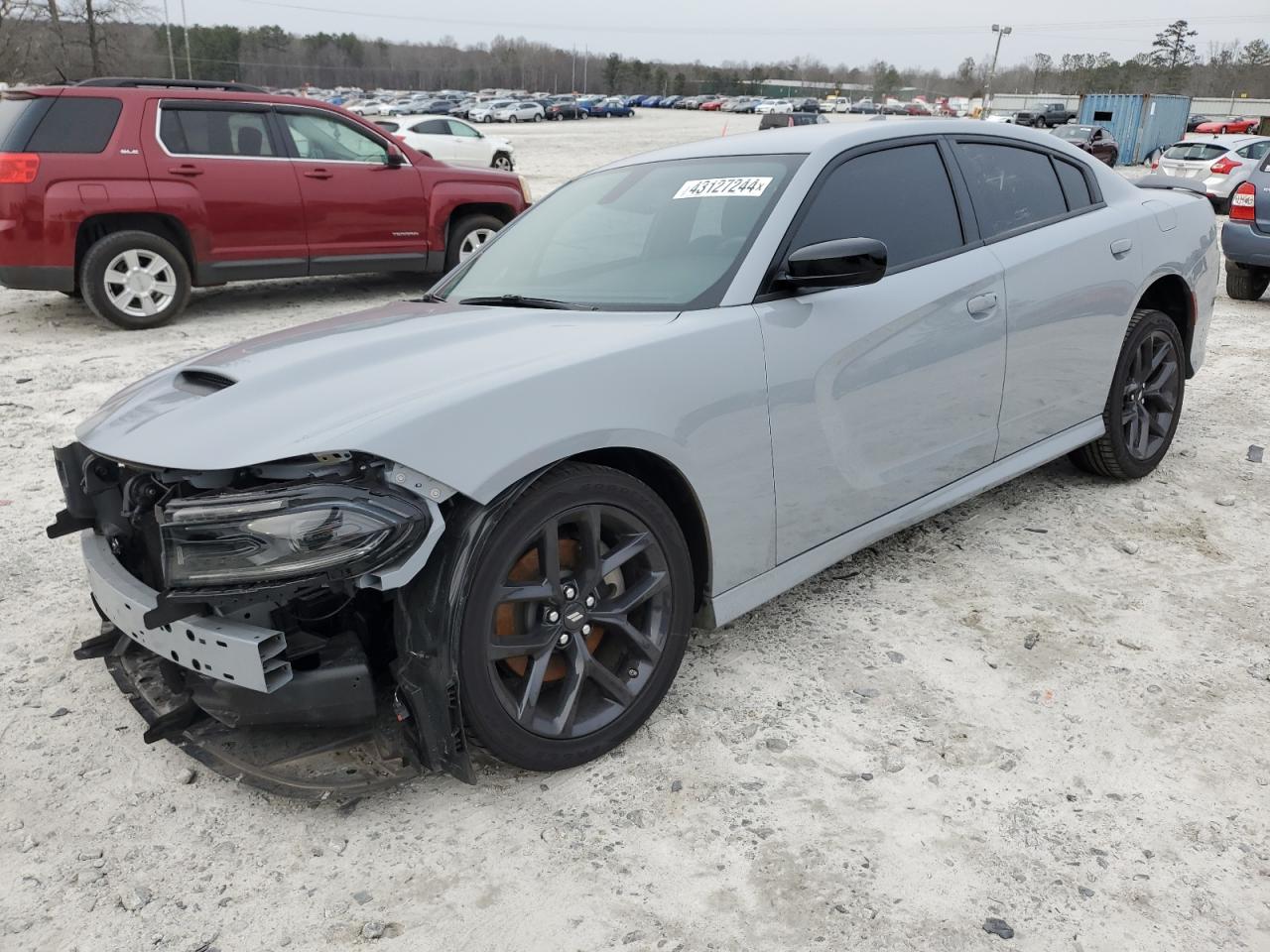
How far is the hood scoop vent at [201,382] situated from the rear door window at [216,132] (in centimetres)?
616

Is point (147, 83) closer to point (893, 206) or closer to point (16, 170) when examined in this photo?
point (16, 170)

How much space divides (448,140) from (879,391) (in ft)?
68.8

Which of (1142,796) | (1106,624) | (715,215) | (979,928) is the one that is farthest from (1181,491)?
(979,928)

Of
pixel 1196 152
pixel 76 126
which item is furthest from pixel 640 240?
pixel 1196 152

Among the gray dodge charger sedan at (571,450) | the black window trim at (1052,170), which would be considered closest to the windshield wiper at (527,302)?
the gray dodge charger sedan at (571,450)

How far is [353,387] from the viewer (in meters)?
2.51

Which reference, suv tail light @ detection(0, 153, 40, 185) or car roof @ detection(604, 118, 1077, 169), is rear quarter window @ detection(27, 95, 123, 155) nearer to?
suv tail light @ detection(0, 153, 40, 185)

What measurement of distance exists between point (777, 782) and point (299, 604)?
1326 mm

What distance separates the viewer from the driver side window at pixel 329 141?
8.71 meters

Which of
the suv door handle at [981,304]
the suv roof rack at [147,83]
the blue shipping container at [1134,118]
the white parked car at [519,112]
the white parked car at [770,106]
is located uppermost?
the white parked car at [770,106]

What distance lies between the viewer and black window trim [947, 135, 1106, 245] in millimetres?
3760

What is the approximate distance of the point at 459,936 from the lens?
215 centimetres

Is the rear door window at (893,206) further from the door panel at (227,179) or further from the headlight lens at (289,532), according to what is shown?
the door panel at (227,179)

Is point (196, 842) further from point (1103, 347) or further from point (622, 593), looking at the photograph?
point (1103, 347)
